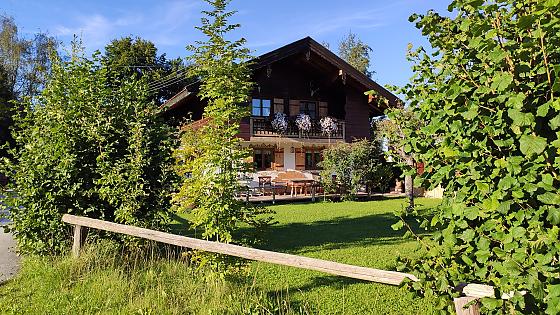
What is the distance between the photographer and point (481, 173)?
2094 mm

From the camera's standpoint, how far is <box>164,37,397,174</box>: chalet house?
22.5 meters

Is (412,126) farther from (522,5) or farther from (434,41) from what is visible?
(522,5)

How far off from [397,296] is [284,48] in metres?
17.4

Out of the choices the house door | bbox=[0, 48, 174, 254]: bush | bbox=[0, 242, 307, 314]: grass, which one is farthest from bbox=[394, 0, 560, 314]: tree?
the house door

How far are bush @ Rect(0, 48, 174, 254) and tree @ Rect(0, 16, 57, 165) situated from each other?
31054 mm

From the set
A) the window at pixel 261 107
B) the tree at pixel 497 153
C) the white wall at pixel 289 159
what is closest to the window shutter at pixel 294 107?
the window at pixel 261 107

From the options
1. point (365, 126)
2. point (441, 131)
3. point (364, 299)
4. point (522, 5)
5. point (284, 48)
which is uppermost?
point (284, 48)

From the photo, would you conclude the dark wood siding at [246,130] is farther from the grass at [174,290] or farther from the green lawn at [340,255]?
the grass at [174,290]

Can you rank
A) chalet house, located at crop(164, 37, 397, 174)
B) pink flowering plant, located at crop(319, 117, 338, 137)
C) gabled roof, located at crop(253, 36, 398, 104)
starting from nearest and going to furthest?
gabled roof, located at crop(253, 36, 398, 104) → chalet house, located at crop(164, 37, 397, 174) → pink flowering plant, located at crop(319, 117, 338, 137)

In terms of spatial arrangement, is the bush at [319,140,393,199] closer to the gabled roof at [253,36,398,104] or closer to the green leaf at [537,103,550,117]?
the gabled roof at [253,36,398,104]

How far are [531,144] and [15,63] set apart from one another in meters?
41.7

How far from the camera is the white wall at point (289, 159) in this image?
949 inches

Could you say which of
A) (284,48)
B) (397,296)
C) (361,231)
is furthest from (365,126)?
(397,296)

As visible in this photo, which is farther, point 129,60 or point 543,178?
point 129,60
